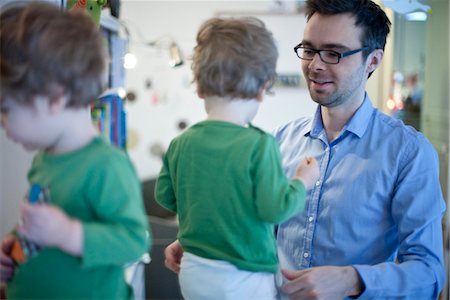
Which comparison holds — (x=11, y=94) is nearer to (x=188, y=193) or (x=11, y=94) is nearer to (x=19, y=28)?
(x=19, y=28)

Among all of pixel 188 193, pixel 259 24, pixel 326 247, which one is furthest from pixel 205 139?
pixel 326 247

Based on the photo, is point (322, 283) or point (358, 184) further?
point (358, 184)

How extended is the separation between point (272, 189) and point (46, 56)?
1.40 ft

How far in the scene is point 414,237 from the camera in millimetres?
1341

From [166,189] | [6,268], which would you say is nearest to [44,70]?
[6,268]

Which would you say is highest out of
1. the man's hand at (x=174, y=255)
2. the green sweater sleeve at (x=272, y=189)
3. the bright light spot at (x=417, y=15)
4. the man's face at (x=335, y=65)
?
the bright light spot at (x=417, y=15)

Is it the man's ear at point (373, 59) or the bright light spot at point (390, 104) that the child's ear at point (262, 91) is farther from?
the bright light spot at point (390, 104)

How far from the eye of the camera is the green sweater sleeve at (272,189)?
0.91 meters

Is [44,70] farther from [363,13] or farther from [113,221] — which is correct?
[363,13]

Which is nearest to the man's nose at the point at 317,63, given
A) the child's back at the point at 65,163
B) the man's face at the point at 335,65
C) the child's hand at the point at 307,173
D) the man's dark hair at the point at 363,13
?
the man's face at the point at 335,65

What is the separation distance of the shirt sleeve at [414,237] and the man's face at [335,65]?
0.25 metres

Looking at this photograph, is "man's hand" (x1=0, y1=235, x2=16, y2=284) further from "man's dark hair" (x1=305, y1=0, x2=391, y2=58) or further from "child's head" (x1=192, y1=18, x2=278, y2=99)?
"man's dark hair" (x1=305, y1=0, x2=391, y2=58)

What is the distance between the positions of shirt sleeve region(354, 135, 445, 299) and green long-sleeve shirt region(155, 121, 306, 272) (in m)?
0.43

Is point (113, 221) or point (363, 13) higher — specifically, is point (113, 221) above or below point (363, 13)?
below
